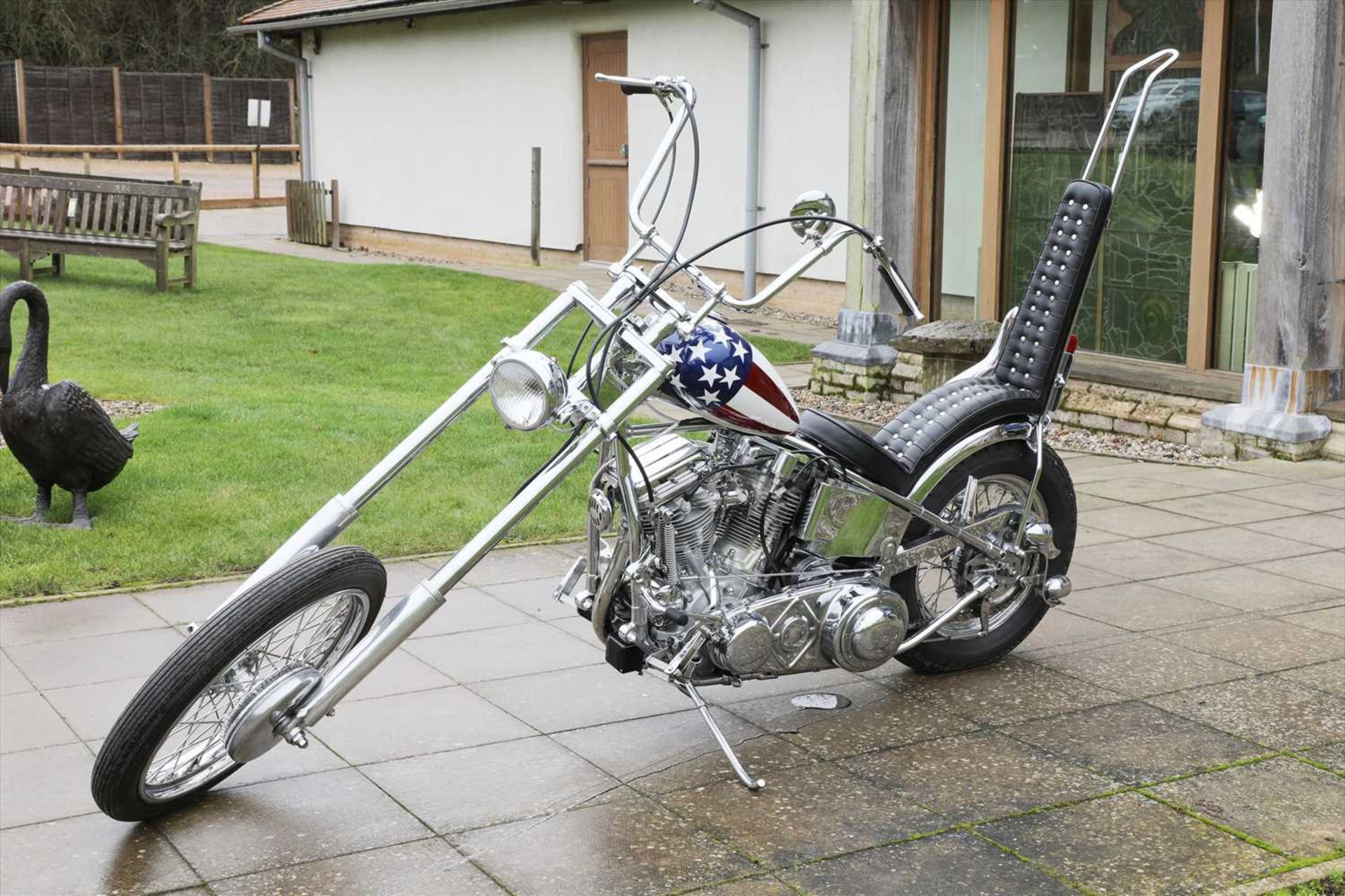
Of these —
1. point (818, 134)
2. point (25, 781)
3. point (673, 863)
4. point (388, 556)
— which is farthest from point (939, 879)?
point (818, 134)

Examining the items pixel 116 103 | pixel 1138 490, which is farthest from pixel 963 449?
pixel 116 103

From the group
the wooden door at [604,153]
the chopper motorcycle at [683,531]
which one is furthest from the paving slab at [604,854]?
the wooden door at [604,153]

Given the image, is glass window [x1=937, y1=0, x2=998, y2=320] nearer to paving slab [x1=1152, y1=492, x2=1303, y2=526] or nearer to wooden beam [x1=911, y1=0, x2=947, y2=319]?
wooden beam [x1=911, y1=0, x2=947, y2=319]

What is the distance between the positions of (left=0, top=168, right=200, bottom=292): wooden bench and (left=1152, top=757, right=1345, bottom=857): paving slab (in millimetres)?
12051

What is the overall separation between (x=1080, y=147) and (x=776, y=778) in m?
6.25

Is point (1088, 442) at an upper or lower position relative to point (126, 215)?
lower

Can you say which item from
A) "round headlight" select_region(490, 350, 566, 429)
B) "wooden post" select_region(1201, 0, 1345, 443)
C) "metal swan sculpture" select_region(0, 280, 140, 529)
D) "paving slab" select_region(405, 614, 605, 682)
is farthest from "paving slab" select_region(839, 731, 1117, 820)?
"wooden post" select_region(1201, 0, 1345, 443)

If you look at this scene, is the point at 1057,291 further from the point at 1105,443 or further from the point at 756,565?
the point at 1105,443

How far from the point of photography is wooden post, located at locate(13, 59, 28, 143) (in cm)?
3412

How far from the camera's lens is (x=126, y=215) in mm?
15281

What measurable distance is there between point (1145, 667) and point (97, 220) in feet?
39.6

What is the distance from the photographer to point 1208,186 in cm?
848

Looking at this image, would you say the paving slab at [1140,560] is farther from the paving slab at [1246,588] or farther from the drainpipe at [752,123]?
the drainpipe at [752,123]

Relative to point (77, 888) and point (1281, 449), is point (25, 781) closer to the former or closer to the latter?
point (77, 888)
